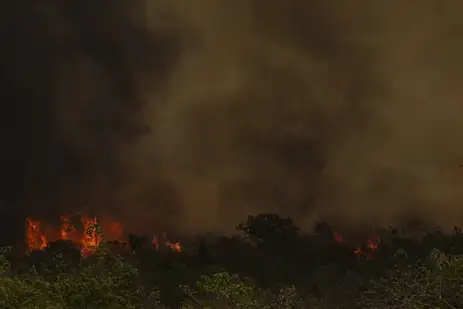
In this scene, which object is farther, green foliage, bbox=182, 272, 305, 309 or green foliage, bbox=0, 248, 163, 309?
green foliage, bbox=182, 272, 305, 309

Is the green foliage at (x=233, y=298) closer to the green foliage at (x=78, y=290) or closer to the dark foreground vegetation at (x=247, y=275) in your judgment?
the dark foreground vegetation at (x=247, y=275)

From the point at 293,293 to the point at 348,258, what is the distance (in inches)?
1416

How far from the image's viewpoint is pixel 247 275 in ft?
249

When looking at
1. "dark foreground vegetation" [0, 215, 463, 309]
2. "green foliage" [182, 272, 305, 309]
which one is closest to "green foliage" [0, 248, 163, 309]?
"dark foreground vegetation" [0, 215, 463, 309]

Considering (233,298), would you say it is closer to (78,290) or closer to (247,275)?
(78,290)

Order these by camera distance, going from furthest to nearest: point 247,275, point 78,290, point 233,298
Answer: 1. point 247,275
2. point 233,298
3. point 78,290

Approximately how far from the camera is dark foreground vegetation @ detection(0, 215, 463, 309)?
15023mm

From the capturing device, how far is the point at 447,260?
13180 millimetres

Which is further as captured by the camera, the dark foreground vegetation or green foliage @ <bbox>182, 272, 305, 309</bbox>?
green foliage @ <bbox>182, 272, 305, 309</bbox>

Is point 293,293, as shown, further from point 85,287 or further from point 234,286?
point 85,287

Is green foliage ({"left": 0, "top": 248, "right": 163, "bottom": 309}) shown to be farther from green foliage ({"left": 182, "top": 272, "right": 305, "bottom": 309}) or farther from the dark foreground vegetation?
green foliage ({"left": 182, "top": 272, "right": 305, "bottom": 309})

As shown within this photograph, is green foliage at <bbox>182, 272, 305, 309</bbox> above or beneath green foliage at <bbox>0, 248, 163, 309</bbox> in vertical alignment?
above

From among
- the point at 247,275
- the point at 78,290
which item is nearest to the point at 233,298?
the point at 78,290

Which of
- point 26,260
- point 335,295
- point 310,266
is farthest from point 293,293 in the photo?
point 310,266
